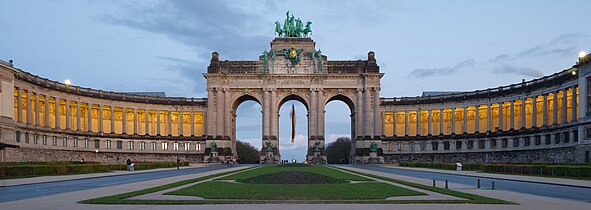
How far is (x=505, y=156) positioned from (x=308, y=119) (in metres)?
41.8

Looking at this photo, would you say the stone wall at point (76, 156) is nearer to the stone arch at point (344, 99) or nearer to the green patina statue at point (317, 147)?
the green patina statue at point (317, 147)

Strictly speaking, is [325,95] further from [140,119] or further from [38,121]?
[38,121]

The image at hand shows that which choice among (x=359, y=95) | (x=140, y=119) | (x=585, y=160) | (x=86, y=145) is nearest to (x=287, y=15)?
(x=359, y=95)

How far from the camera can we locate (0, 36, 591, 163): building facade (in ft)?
378

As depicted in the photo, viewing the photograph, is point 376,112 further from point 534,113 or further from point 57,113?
point 57,113

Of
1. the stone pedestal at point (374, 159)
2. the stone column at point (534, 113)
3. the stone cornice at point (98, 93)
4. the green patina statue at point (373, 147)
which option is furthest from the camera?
the green patina statue at point (373, 147)

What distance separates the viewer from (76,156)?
110000mm

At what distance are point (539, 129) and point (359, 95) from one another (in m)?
39.9

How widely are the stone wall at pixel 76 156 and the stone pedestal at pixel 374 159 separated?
121ft

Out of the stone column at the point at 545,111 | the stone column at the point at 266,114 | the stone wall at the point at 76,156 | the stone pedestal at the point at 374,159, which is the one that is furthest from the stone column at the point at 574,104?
the stone wall at the point at 76,156

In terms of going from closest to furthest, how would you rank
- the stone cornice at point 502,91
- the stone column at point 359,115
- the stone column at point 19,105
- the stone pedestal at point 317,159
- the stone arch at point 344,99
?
the stone column at point 19,105 < the stone cornice at point 502,91 < the stone pedestal at point 317,159 < the stone column at point 359,115 < the stone arch at point 344,99

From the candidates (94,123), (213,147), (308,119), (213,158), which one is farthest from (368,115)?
(94,123)

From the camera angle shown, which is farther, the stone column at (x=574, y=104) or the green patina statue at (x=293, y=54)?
the green patina statue at (x=293, y=54)

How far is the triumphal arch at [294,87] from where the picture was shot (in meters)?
128
